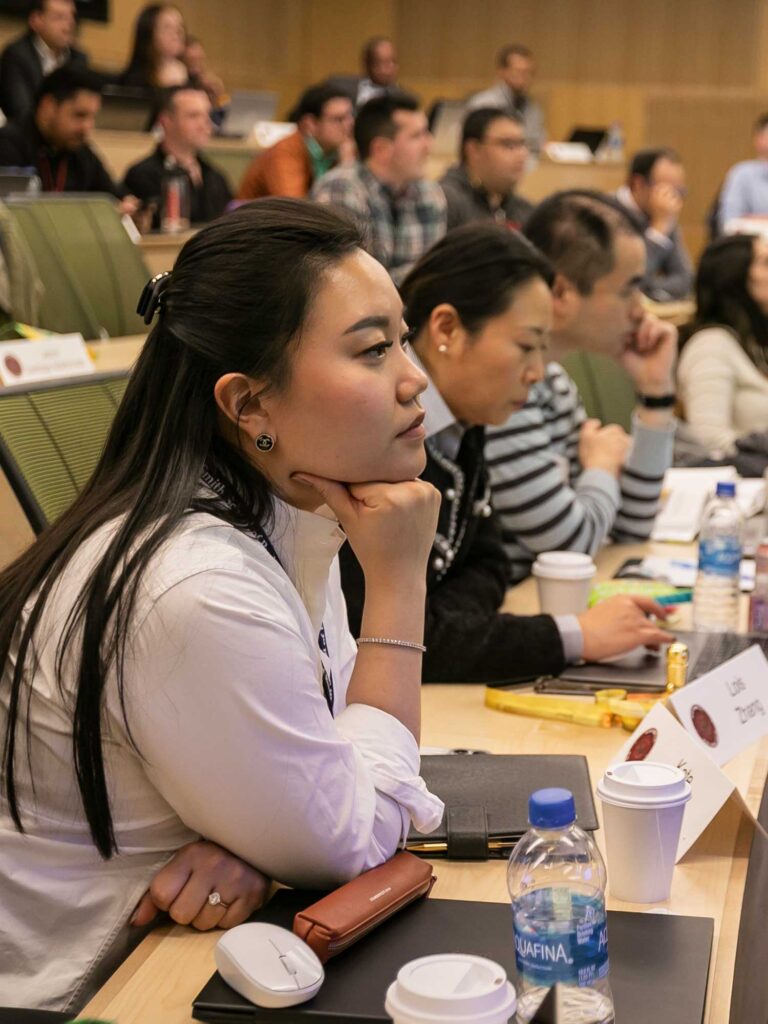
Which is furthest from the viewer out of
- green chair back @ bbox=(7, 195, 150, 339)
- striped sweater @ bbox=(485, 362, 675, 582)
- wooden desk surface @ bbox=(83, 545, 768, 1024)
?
green chair back @ bbox=(7, 195, 150, 339)

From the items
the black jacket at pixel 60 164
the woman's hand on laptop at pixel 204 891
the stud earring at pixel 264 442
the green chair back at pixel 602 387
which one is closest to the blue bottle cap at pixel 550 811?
the woman's hand on laptop at pixel 204 891

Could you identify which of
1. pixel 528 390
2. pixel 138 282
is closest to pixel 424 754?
pixel 528 390

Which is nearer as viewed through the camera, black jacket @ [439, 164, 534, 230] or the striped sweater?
the striped sweater

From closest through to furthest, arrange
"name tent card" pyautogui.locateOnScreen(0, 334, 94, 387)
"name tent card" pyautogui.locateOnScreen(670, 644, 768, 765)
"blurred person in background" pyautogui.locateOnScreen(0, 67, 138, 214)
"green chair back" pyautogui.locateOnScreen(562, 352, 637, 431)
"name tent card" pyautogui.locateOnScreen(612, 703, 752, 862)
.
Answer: "name tent card" pyautogui.locateOnScreen(612, 703, 752, 862) < "name tent card" pyautogui.locateOnScreen(670, 644, 768, 765) < "name tent card" pyautogui.locateOnScreen(0, 334, 94, 387) < "green chair back" pyautogui.locateOnScreen(562, 352, 637, 431) < "blurred person in background" pyautogui.locateOnScreen(0, 67, 138, 214)

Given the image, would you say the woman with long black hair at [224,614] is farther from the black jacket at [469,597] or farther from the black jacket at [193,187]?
the black jacket at [193,187]

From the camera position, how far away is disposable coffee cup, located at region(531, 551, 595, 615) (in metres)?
1.94

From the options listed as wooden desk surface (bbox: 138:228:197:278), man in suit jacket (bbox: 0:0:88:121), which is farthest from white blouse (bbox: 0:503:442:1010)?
man in suit jacket (bbox: 0:0:88:121)

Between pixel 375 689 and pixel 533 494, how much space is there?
110cm

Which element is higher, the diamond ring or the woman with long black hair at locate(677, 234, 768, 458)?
the diamond ring

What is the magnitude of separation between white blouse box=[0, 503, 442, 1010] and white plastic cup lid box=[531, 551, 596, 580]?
778 millimetres

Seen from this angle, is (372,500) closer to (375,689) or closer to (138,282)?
(375,689)

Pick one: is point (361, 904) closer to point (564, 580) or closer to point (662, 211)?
point (564, 580)

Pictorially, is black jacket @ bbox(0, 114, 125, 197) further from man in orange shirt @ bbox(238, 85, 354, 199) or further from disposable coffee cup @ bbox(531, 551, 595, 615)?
disposable coffee cup @ bbox(531, 551, 595, 615)

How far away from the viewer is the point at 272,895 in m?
1.16
